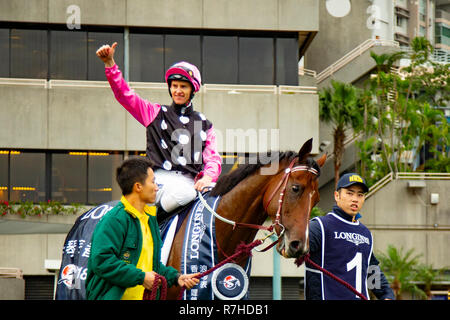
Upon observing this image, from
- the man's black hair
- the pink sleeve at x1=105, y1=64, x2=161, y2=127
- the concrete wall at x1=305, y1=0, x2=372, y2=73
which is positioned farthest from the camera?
the concrete wall at x1=305, y1=0, x2=372, y2=73

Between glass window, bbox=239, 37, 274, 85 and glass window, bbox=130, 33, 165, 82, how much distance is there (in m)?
2.72

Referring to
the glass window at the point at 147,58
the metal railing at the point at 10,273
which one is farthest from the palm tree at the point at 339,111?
the metal railing at the point at 10,273

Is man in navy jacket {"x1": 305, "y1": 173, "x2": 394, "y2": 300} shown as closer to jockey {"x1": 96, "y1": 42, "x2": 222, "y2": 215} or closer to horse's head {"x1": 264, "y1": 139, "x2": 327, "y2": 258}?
horse's head {"x1": 264, "y1": 139, "x2": 327, "y2": 258}

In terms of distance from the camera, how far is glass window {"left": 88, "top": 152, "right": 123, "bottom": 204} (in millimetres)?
23125

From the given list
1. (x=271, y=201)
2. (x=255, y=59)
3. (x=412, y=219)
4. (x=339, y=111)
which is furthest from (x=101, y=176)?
(x=271, y=201)

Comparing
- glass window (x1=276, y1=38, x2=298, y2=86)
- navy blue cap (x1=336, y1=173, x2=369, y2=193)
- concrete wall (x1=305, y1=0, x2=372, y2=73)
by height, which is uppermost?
concrete wall (x1=305, y1=0, x2=372, y2=73)

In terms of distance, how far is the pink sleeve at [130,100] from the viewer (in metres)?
6.29

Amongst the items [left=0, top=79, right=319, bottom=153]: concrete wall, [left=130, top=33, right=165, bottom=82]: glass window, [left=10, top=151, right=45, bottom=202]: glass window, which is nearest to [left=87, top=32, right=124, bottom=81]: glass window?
[left=130, top=33, right=165, bottom=82]: glass window

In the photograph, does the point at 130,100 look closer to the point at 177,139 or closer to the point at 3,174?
the point at 177,139

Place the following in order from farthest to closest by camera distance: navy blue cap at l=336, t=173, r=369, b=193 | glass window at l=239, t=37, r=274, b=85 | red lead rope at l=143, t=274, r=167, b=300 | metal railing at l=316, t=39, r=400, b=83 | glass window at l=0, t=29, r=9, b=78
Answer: metal railing at l=316, t=39, r=400, b=83
glass window at l=239, t=37, r=274, b=85
glass window at l=0, t=29, r=9, b=78
navy blue cap at l=336, t=173, r=369, b=193
red lead rope at l=143, t=274, r=167, b=300

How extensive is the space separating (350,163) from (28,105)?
41.7ft

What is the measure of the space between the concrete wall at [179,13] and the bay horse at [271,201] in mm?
18224

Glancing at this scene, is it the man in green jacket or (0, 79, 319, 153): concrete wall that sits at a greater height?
(0, 79, 319, 153): concrete wall

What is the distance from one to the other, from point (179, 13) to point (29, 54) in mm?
5187
